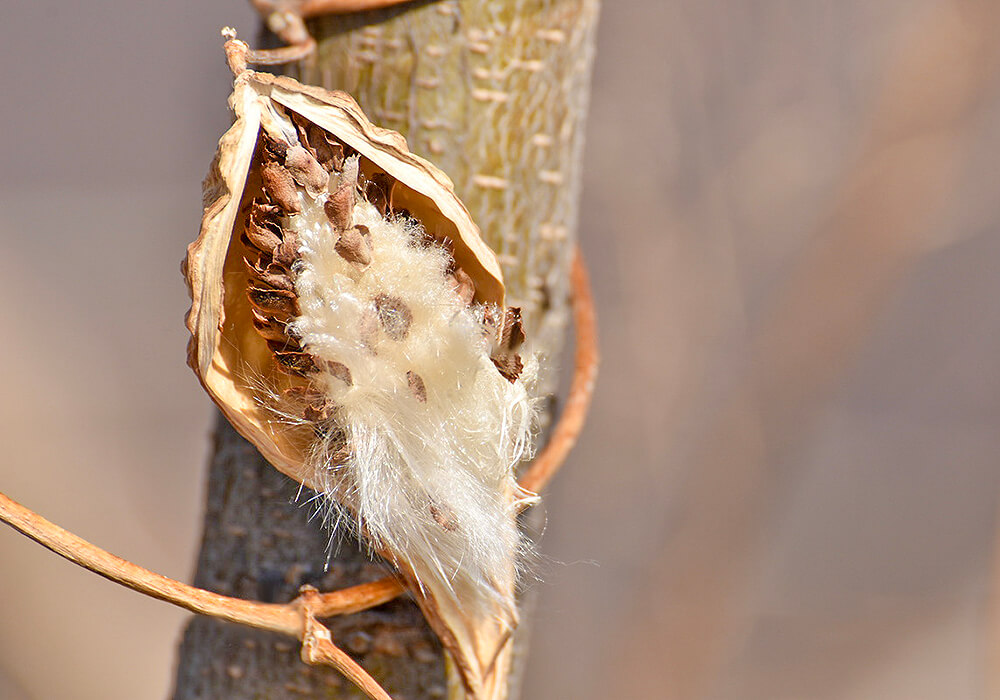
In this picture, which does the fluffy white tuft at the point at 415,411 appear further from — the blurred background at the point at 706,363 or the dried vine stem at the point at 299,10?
the blurred background at the point at 706,363

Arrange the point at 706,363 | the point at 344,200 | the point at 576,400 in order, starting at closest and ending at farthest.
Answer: the point at 344,200 < the point at 576,400 < the point at 706,363

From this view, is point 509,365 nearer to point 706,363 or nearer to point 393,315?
point 393,315

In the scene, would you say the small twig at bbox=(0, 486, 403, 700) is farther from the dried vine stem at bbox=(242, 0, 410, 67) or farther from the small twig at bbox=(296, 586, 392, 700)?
the dried vine stem at bbox=(242, 0, 410, 67)

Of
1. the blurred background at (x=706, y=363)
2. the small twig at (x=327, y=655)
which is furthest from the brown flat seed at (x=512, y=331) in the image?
the blurred background at (x=706, y=363)

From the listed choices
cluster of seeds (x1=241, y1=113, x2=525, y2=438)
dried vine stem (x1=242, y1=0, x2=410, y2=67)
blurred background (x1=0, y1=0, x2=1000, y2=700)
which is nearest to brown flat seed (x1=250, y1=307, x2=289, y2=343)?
cluster of seeds (x1=241, y1=113, x2=525, y2=438)

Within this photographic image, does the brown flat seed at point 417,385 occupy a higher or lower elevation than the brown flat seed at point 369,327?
lower

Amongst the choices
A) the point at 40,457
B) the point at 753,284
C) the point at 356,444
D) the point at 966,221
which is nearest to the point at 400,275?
the point at 356,444

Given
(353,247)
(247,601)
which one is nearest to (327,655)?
(247,601)
